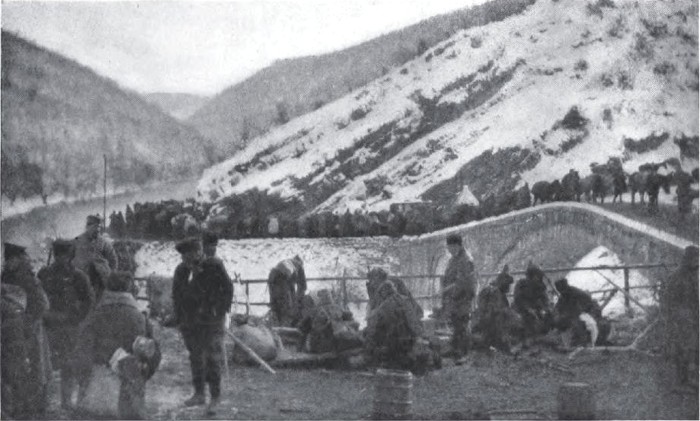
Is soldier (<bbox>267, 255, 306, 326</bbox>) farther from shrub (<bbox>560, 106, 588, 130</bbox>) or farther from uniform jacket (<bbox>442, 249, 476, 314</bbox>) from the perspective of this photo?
shrub (<bbox>560, 106, 588, 130</bbox>)

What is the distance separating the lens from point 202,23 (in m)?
6.83

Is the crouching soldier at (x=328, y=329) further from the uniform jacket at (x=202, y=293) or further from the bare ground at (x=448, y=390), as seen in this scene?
the uniform jacket at (x=202, y=293)

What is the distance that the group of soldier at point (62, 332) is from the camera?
190 inches

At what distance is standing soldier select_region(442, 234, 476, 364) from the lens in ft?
23.6

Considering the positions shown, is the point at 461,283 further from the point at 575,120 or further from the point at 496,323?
the point at 575,120

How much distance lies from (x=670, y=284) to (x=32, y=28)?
5.15 meters

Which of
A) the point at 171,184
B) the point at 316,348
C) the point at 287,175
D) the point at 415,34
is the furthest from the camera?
the point at 287,175

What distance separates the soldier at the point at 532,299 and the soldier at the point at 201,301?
343 cm

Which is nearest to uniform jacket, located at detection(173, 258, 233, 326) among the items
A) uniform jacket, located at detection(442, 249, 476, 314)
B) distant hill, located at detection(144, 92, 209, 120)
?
distant hill, located at detection(144, 92, 209, 120)

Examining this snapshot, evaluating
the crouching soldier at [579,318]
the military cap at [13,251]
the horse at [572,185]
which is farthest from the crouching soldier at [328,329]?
the horse at [572,185]

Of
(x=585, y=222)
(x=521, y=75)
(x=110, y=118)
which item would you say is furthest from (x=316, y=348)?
(x=585, y=222)

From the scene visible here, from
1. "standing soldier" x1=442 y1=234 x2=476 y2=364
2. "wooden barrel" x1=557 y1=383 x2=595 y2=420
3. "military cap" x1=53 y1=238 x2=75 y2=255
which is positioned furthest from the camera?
"standing soldier" x1=442 y1=234 x2=476 y2=364

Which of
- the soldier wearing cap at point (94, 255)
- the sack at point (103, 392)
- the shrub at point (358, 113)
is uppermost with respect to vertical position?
the shrub at point (358, 113)

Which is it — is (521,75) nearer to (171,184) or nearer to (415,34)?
(415,34)
